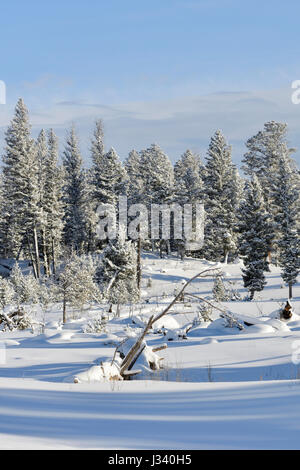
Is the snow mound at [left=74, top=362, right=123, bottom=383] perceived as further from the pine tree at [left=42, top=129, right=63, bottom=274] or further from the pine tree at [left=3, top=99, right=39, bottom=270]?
the pine tree at [left=42, top=129, right=63, bottom=274]

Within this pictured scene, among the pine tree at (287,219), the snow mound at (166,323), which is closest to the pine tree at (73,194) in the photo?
the pine tree at (287,219)

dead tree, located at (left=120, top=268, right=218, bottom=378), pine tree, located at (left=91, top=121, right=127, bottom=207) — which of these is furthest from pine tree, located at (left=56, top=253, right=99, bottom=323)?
pine tree, located at (left=91, top=121, right=127, bottom=207)

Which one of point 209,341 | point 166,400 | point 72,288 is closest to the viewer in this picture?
point 166,400

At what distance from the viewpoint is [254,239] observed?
3075 centimetres

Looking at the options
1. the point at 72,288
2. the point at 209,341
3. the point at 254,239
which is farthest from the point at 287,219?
the point at 209,341

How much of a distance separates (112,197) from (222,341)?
39137 millimetres

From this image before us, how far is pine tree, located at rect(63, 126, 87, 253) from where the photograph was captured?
50750 millimetres

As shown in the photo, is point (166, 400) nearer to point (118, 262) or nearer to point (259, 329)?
point (259, 329)

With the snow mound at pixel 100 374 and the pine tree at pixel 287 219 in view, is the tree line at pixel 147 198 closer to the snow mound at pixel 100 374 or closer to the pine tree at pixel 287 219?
the pine tree at pixel 287 219

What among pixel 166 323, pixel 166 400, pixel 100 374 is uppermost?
pixel 166 400

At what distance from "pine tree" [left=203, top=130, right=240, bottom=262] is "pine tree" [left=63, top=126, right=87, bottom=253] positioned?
15.0 m

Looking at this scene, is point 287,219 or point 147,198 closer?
point 287,219

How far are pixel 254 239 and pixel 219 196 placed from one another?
610 inches

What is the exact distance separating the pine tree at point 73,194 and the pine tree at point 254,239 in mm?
23623
